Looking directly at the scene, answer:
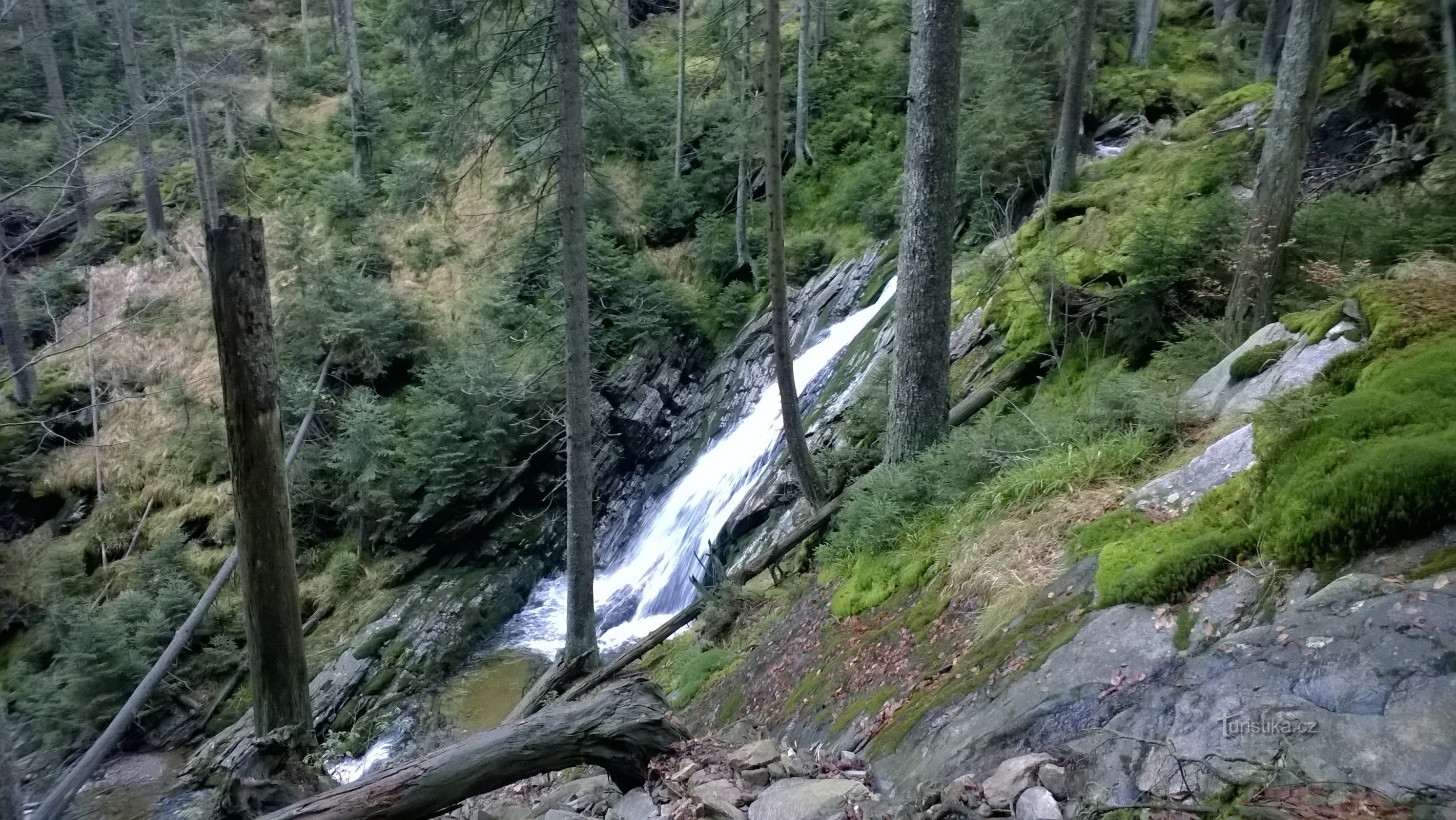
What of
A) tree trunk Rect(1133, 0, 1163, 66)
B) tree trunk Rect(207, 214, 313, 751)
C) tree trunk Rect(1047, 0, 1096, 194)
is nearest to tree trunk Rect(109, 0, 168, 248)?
tree trunk Rect(207, 214, 313, 751)

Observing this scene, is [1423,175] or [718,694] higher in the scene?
[1423,175]

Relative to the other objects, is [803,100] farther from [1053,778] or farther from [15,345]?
[1053,778]

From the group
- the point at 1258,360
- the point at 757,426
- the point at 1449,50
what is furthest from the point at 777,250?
the point at 1449,50

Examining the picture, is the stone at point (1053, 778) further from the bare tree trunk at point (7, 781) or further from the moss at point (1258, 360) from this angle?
the bare tree trunk at point (7, 781)

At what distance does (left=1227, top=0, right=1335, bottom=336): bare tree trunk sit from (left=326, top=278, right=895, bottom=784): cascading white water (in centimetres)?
695

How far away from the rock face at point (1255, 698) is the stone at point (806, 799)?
271 mm

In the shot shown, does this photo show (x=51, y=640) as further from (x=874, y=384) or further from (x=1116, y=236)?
(x=1116, y=236)

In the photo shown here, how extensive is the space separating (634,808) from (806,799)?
107 cm

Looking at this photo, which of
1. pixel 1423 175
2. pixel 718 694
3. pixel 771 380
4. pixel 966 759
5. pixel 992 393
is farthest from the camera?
pixel 771 380

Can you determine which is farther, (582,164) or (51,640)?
(51,640)

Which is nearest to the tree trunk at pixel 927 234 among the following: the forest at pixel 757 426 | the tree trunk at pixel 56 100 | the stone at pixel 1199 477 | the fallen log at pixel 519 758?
the forest at pixel 757 426

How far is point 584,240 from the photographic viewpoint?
9.01 metres

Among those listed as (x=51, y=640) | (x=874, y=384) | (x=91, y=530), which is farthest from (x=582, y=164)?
(x=91, y=530)

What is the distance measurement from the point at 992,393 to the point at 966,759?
5778mm
